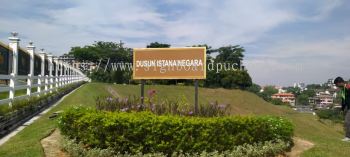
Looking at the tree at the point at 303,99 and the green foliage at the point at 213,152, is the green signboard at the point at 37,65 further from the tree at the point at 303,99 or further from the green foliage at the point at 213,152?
the tree at the point at 303,99

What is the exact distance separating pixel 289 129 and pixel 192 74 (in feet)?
8.93

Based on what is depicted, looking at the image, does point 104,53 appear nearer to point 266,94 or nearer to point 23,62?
point 266,94

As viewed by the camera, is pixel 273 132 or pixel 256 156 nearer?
pixel 256 156

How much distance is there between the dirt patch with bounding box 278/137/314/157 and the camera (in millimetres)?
9546

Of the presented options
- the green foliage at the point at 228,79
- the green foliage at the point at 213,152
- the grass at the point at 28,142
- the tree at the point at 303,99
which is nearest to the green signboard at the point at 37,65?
the grass at the point at 28,142

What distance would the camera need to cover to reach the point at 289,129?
9984 mm

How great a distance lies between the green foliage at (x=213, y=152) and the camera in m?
7.39

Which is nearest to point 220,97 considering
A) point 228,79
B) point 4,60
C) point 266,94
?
point 228,79

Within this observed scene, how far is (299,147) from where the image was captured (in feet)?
33.3

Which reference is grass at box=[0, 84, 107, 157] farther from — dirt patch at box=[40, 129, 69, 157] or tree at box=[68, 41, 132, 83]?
tree at box=[68, 41, 132, 83]

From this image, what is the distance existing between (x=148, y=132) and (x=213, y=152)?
4.39 ft

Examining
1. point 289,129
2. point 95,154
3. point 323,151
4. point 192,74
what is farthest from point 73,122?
point 323,151

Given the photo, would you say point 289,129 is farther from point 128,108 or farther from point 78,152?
point 78,152

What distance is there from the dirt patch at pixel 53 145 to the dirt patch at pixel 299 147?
5054 mm
